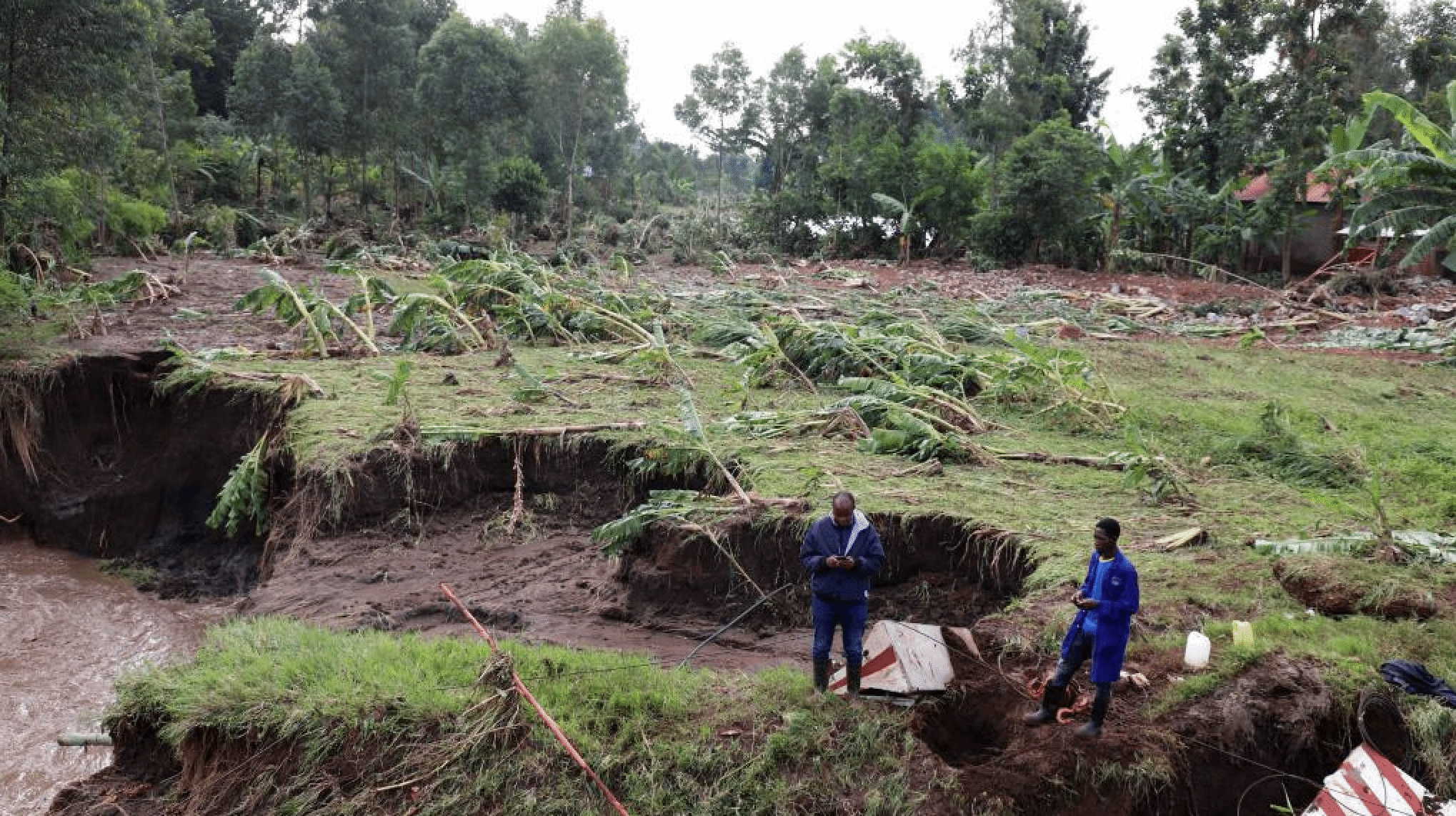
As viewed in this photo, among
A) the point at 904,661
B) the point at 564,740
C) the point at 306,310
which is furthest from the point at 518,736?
the point at 306,310

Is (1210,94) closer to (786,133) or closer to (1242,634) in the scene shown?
(786,133)

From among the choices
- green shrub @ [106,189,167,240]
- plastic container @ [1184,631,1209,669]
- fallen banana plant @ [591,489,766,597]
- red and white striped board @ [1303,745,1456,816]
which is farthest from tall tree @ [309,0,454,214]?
red and white striped board @ [1303,745,1456,816]

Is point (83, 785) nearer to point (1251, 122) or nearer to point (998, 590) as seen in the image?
point (998, 590)

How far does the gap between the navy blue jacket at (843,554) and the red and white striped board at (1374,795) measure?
225 cm

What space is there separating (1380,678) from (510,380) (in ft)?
30.0

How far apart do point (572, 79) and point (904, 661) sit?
27196 mm

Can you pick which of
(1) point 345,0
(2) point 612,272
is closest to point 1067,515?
(2) point 612,272

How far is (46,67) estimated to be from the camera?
492 inches

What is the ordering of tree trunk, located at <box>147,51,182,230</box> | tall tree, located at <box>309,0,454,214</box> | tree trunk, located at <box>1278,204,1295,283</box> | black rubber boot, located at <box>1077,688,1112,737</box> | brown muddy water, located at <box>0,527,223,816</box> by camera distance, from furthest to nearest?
tall tree, located at <box>309,0,454,214</box>
tree trunk, located at <box>147,51,182,230</box>
tree trunk, located at <box>1278,204,1295,283</box>
brown muddy water, located at <box>0,527,223,816</box>
black rubber boot, located at <box>1077,688,1112,737</box>

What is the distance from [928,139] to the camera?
30.3 metres

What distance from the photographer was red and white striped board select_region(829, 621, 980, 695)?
17.0 feet

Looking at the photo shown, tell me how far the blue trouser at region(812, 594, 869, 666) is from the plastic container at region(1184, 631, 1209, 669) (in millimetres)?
1702

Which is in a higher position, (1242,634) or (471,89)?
(471,89)

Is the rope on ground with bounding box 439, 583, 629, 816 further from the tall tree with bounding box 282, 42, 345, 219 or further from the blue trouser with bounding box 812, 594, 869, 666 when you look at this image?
the tall tree with bounding box 282, 42, 345, 219
